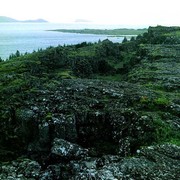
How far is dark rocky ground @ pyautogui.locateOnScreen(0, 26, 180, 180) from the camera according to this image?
22.0 metres

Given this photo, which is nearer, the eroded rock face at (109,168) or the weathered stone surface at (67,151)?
the eroded rock face at (109,168)

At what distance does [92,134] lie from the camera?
3203cm

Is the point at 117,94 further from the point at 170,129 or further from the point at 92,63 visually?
the point at 92,63

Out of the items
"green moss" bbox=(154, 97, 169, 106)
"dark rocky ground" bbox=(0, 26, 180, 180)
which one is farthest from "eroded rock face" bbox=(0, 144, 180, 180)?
"green moss" bbox=(154, 97, 169, 106)

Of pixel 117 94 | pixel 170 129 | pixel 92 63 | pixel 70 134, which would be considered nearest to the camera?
pixel 170 129

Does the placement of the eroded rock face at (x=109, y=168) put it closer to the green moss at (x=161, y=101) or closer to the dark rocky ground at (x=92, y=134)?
the dark rocky ground at (x=92, y=134)

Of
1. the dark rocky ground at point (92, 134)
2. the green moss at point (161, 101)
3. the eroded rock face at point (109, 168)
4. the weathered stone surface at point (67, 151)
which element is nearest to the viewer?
the eroded rock face at point (109, 168)

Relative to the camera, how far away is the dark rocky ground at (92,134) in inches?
867

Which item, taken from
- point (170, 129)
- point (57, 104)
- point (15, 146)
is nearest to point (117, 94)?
point (57, 104)

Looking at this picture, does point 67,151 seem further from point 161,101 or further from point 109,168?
point 161,101

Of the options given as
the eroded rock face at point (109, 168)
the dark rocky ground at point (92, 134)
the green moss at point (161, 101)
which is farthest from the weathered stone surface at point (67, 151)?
the green moss at point (161, 101)

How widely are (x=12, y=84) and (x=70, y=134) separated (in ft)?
51.9

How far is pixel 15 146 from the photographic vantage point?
31.9m

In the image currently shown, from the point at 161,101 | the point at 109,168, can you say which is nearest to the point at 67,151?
the point at 109,168
